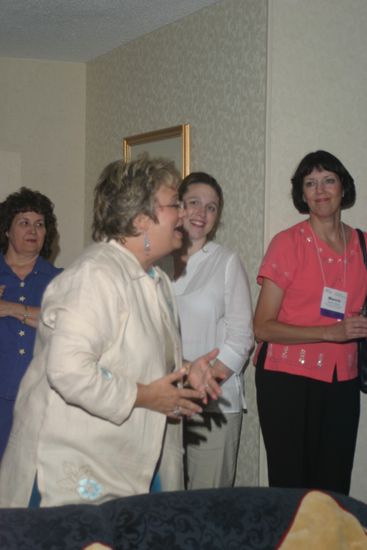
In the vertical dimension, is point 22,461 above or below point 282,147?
below

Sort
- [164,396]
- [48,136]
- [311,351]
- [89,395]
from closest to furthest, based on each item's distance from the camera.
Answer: [89,395]
[164,396]
[311,351]
[48,136]

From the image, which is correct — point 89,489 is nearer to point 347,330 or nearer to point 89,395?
point 89,395

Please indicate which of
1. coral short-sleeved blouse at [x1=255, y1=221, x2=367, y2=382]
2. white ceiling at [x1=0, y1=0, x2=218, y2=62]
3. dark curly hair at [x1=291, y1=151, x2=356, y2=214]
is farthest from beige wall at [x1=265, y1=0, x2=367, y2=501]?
white ceiling at [x1=0, y1=0, x2=218, y2=62]

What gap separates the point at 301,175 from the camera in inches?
124

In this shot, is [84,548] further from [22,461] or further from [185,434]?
[185,434]

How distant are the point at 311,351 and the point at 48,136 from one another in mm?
2576

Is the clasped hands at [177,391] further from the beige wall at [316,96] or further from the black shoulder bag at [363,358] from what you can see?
the beige wall at [316,96]

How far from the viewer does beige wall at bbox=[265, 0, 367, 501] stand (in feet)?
10.9

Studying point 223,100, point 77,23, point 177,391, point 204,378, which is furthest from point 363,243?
point 77,23

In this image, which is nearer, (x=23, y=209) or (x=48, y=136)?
(x=23, y=209)

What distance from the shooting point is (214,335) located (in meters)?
3.05

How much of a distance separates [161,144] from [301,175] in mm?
1197

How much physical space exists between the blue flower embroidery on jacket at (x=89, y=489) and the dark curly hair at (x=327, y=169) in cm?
174

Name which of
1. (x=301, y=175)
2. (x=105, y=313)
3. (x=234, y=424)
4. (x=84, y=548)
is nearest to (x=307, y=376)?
(x=234, y=424)
